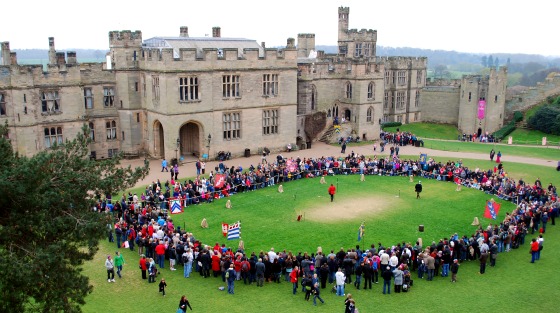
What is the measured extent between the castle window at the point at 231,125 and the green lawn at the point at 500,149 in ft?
65.7

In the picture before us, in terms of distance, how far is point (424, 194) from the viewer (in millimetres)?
35562

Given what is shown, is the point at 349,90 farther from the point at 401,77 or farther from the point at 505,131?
the point at 505,131

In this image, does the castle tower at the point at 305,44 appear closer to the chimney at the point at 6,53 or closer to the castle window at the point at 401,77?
the castle window at the point at 401,77

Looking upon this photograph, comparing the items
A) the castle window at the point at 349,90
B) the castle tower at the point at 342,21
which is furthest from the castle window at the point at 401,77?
the castle window at the point at 349,90

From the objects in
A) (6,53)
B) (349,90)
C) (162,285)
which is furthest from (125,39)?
(162,285)

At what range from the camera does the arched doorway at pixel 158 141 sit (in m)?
44.4

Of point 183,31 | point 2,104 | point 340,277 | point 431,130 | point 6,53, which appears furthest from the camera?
point 431,130

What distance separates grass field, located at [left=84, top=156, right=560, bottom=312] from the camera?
20.5 metres

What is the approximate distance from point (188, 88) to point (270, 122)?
9095mm

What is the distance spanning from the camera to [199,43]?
46.2m

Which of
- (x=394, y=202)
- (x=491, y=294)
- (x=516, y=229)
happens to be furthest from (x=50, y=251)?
(x=394, y=202)

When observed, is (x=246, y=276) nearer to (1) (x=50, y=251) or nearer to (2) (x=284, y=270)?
(2) (x=284, y=270)

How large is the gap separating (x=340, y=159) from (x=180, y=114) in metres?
13.4

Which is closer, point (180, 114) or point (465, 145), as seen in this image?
point (180, 114)
